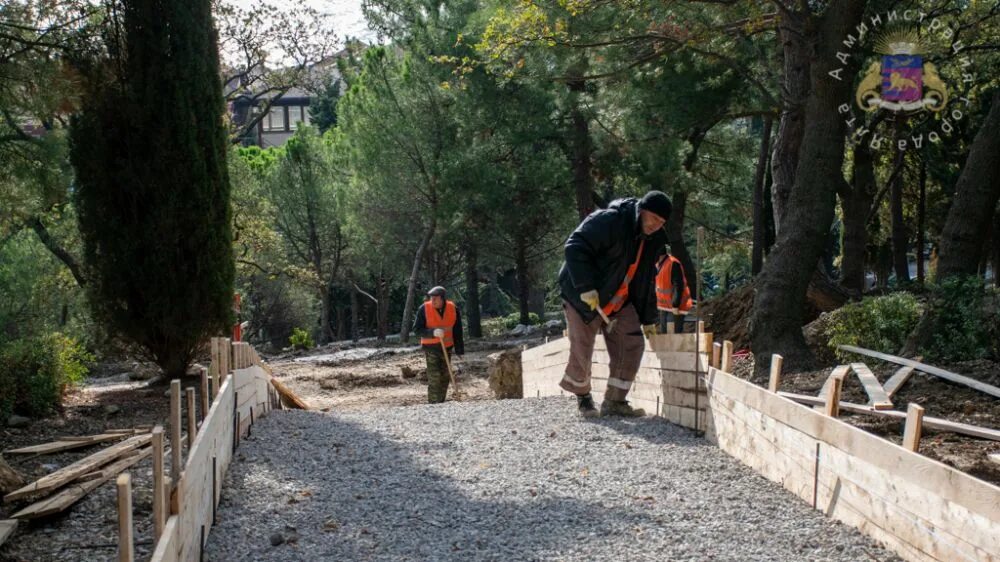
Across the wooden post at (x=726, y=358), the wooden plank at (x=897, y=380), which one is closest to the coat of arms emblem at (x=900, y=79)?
the wooden plank at (x=897, y=380)

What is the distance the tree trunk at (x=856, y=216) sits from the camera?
15.8m

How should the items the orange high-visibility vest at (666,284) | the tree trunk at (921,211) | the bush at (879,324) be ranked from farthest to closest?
the tree trunk at (921,211) → the orange high-visibility vest at (666,284) → the bush at (879,324)

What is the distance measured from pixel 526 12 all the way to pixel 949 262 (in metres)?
5.07

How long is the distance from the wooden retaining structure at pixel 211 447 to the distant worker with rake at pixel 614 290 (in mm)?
2718

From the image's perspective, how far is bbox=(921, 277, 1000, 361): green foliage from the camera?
9031 millimetres

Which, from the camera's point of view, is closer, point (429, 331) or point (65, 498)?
point (65, 498)

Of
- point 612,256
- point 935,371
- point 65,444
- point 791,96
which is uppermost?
point 791,96

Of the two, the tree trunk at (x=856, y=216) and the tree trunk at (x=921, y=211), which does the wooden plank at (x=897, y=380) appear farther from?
the tree trunk at (x=921, y=211)

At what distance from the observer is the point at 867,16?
12.0m

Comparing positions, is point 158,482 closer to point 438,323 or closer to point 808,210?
point 808,210

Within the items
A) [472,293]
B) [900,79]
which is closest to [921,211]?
[900,79]

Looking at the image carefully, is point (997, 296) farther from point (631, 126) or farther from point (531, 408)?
point (631, 126)

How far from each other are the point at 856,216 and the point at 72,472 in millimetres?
13428

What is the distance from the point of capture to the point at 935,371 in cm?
804
